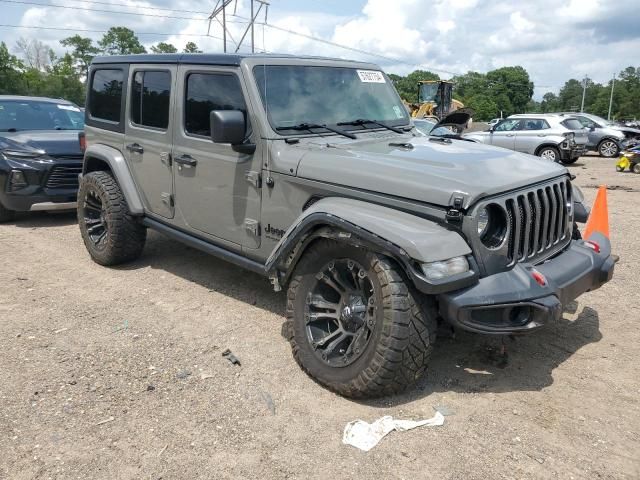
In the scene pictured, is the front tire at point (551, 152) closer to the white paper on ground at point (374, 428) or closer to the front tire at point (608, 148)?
the front tire at point (608, 148)

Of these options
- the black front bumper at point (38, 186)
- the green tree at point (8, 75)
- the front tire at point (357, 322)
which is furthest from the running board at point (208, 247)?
the green tree at point (8, 75)

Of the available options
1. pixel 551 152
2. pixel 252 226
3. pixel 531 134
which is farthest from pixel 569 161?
pixel 252 226

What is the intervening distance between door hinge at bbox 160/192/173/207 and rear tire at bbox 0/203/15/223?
388 cm

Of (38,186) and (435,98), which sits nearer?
(38,186)

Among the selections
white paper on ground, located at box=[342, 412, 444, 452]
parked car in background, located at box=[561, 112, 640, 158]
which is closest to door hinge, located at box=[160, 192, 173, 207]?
white paper on ground, located at box=[342, 412, 444, 452]

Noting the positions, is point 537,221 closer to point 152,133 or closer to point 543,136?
point 152,133

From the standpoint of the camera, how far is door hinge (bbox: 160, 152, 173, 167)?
15.2ft

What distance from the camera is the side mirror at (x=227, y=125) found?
11.8ft

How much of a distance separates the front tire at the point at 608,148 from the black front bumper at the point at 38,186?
17.1 metres

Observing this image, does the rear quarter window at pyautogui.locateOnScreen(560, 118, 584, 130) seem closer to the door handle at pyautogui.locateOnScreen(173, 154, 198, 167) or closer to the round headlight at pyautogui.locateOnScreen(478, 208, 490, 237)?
the door handle at pyautogui.locateOnScreen(173, 154, 198, 167)

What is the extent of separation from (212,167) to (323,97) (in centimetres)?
100

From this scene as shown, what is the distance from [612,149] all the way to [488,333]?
18102 millimetres

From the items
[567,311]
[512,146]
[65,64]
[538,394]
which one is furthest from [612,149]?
[65,64]

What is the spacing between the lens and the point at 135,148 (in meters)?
5.04
